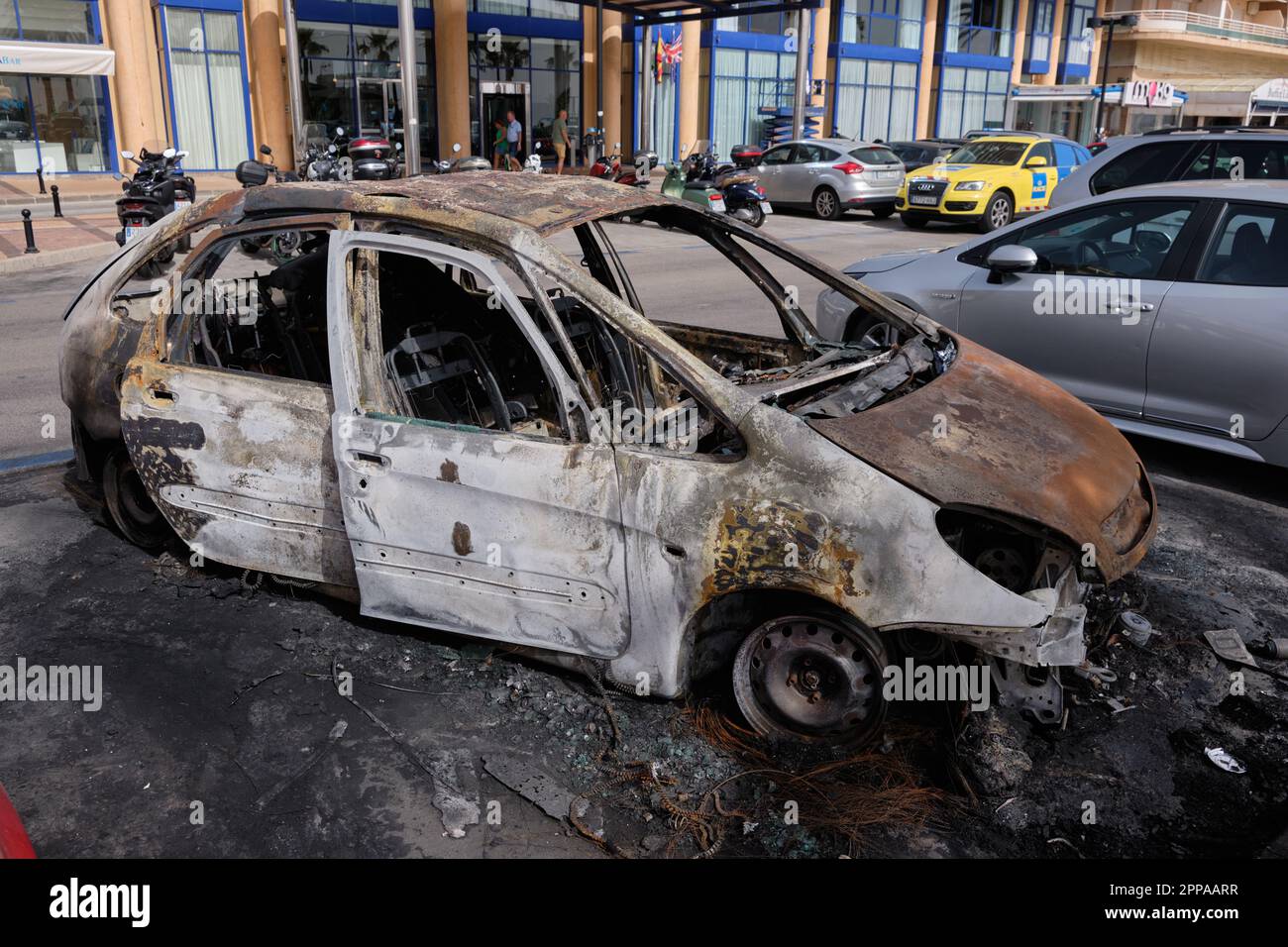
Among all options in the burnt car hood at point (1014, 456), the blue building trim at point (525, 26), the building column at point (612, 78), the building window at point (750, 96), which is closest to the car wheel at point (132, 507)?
the burnt car hood at point (1014, 456)

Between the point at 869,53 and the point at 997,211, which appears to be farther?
the point at 869,53

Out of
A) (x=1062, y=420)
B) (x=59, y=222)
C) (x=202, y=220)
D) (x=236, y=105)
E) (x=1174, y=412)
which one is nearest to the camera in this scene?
(x=1062, y=420)

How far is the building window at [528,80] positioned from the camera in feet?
96.5

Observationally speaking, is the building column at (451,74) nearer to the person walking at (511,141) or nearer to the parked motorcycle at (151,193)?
the person walking at (511,141)

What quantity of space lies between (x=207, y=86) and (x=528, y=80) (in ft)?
30.6

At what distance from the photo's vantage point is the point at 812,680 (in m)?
3.39

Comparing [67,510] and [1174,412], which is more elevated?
[1174,412]

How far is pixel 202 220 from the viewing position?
4332mm

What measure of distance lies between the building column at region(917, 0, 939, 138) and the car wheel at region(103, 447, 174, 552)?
42.7 m
